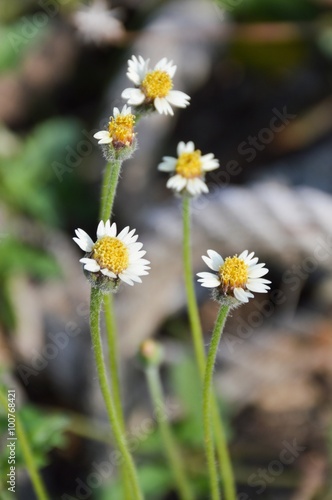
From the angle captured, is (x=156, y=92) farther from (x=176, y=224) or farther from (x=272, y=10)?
(x=272, y=10)

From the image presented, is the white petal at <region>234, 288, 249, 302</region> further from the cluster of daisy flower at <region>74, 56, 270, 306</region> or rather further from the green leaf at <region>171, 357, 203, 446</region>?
the green leaf at <region>171, 357, 203, 446</region>

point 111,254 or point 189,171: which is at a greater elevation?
point 189,171

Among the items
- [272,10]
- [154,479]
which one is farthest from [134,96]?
[272,10]

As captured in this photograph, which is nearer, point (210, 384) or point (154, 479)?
point (210, 384)

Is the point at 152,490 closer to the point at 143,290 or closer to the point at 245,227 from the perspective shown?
the point at 143,290

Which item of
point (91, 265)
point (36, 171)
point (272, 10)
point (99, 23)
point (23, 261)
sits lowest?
point (91, 265)

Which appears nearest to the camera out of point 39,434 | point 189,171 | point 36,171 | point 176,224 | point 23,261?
point 189,171

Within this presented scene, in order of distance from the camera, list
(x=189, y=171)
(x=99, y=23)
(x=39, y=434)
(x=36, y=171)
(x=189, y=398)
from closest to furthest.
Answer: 1. (x=189, y=171)
2. (x=39, y=434)
3. (x=189, y=398)
4. (x=99, y=23)
5. (x=36, y=171)
